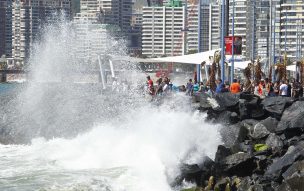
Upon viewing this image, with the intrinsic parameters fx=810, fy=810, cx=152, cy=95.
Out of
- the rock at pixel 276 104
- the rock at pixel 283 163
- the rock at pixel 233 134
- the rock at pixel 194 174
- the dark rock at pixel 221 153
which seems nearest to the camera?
the rock at pixel 283 163

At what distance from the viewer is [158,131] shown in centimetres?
2480

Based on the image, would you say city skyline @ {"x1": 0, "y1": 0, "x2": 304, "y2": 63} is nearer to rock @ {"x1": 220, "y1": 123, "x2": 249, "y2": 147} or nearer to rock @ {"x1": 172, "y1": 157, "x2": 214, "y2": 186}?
rock @ {"x1": 220, "y1": 123, "x2": 249, "y2": 147}

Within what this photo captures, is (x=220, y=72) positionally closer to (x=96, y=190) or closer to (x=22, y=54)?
(x=96, y=190)

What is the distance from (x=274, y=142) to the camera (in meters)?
21.2

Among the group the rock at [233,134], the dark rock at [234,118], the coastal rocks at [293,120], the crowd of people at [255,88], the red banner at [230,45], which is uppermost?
the red banner at [230,45]

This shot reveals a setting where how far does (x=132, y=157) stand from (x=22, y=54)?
6787 inches

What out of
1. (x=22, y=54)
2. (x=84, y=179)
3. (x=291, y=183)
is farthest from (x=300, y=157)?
(x=22, y=54)

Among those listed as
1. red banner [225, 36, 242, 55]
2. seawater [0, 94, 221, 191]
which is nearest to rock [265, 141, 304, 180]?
seawater [0, 94, 221, 191]

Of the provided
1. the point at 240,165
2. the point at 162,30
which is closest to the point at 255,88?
the point at 240,165

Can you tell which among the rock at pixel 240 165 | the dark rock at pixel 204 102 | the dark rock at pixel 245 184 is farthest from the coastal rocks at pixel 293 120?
the dark rock at pixel 204 102

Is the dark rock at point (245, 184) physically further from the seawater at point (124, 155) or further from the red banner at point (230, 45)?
the red banner at point (230, 45)

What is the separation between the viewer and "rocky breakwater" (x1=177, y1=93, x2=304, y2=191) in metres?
18.7

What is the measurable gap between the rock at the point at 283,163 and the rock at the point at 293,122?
75.8 inches

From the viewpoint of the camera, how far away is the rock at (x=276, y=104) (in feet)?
76.2
